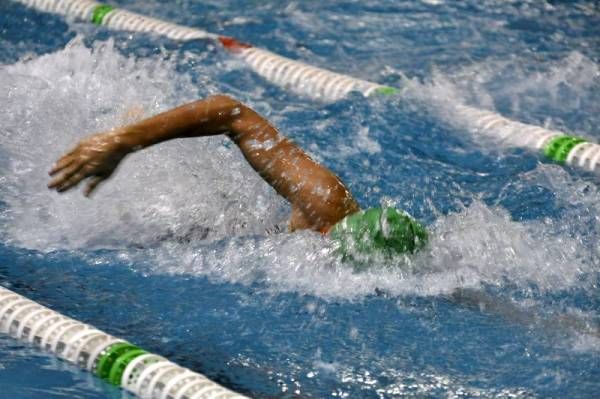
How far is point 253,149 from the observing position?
10.8ft

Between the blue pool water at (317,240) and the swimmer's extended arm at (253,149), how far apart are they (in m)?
0.11

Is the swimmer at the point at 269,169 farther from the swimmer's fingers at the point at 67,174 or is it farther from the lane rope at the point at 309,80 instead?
the lane rope at the point at 309,80

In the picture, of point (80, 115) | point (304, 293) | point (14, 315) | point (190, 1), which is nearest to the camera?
point (14, 315)

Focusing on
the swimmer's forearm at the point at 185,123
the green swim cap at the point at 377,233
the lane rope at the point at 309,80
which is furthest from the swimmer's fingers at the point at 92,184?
the lane rope at the point at 309,80

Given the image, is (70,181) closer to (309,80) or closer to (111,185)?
(111,185)

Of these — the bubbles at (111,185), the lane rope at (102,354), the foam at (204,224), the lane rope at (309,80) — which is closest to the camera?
the lane rope at (102,354)

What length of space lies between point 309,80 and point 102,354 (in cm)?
278

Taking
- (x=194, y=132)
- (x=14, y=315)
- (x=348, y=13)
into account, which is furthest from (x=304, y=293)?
(x=348, y=13)

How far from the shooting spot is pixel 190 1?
676cm

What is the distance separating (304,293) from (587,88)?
2558 mm

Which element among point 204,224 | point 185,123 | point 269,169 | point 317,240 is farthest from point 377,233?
point 204,224

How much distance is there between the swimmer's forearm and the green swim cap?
0.48 metres

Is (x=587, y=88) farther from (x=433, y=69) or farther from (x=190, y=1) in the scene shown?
(x=190, y=1)

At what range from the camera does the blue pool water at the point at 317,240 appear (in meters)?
2.84
